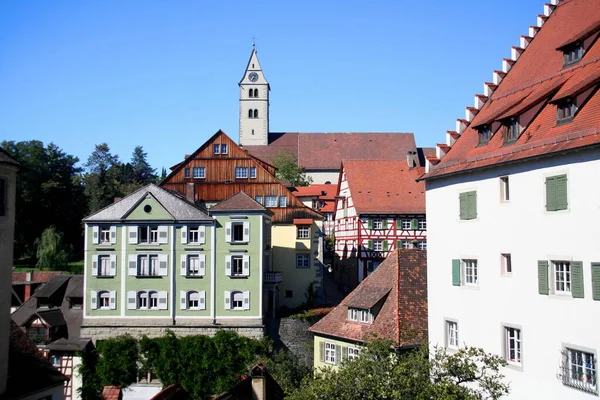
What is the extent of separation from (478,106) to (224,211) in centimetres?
1720

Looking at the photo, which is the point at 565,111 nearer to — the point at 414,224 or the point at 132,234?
the point at 132,234

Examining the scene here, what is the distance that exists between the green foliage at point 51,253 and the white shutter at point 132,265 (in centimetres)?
2357

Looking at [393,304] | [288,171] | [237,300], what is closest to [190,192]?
[237,300]

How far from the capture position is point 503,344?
65.7 ft

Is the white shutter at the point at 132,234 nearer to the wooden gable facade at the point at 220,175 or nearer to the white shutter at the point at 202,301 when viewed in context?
the white shutter at the point at 202,301

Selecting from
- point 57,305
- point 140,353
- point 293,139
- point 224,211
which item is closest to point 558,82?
point 224,211

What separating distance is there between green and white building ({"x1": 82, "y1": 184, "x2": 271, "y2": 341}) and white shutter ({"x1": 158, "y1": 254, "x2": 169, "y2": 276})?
2.2 inches

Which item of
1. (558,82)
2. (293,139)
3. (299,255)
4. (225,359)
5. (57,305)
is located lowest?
(225,359)

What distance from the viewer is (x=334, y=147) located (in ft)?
312

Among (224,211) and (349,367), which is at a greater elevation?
(224,211)

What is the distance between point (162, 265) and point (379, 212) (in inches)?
653

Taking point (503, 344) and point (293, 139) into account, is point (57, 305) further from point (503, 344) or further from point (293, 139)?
point (293, 139)

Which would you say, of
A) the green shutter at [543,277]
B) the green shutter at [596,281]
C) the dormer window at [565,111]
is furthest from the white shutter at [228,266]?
the green shutter at [596,281]

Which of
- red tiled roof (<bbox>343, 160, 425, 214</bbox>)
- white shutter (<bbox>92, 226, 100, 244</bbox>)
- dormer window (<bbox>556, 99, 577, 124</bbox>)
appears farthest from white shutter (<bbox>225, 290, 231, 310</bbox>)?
dormer window (<bbox>556, 99, 577, 124</bbox>)
